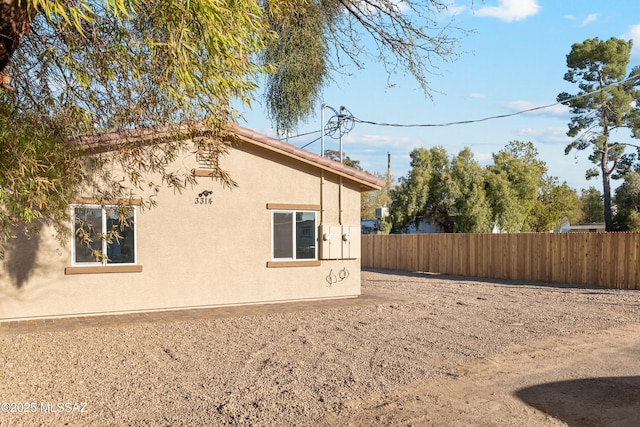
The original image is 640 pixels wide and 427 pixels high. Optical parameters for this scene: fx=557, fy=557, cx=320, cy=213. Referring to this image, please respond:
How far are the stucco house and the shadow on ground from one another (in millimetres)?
7139

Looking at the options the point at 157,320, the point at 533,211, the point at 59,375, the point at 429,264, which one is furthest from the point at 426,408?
the point at 533,211

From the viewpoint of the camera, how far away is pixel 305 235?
1262 cm

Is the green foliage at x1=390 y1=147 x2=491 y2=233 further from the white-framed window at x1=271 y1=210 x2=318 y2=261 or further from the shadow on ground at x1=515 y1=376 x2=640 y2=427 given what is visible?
the shadow on ground at x1=515 y1=376 x2=640 y2=427

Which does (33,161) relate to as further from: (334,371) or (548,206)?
(548,206)

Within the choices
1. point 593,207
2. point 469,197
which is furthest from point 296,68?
point 593,207

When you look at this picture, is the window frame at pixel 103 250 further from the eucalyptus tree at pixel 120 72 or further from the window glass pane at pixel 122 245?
the eucalyptus tree at pixel 120 72

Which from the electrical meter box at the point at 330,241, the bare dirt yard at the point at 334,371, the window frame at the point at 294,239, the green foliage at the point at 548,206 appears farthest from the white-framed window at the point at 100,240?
the green foliage at the point at 548,206

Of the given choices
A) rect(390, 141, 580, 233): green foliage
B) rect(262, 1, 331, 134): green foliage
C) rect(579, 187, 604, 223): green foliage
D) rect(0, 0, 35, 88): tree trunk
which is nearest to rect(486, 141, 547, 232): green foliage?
rect(390, 141, 580, 233): green foliage

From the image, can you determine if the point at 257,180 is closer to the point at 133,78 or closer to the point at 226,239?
the point at 226,239

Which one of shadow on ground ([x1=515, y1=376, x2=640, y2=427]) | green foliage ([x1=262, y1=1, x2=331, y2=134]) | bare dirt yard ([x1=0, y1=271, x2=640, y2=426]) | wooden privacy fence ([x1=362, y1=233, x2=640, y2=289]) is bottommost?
bare dirt yard ([x1=0, y1=271, x2=640, y2=426])

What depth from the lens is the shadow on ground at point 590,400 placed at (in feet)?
16.4

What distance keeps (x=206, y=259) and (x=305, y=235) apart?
2.35 m

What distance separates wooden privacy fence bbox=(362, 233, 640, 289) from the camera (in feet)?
52.7

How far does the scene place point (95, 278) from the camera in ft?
34.5
